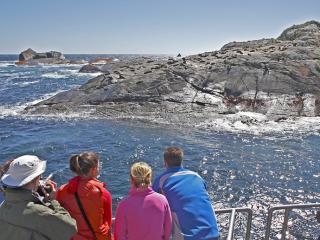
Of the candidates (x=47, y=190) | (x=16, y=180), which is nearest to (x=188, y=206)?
(x=47, y=190)

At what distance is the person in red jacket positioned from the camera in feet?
16.6

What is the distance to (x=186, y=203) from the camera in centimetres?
532

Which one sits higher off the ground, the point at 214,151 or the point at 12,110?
the point at 214,151

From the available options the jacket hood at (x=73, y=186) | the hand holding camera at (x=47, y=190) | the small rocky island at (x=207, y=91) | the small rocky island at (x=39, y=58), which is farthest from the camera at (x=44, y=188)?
the small rocky island at (x=39, y=58)

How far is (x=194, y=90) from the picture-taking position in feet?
85.7

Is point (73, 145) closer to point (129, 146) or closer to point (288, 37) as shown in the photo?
point (129, 146)

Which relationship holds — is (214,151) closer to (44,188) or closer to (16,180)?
(44,188)

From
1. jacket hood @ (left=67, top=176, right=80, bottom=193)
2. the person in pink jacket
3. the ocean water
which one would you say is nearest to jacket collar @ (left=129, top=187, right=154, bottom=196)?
the person in pink jacket

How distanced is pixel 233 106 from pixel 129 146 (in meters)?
8.59

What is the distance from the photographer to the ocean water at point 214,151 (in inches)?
498

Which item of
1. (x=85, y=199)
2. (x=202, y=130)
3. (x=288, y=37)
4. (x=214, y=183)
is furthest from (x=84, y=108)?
(x=288, y=37)

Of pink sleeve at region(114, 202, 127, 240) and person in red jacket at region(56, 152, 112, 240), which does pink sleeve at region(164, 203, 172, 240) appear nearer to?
pink sleeve at region(114, 202, 127, 240)

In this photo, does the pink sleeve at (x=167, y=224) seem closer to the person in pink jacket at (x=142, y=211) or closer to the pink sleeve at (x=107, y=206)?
the person in pink jacket at (x=142, y=211)

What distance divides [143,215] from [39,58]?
110m
